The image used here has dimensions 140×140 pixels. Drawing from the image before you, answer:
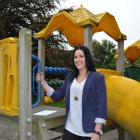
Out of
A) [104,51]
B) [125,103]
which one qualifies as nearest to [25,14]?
[125,103]

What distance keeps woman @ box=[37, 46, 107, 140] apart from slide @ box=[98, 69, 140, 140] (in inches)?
48.8

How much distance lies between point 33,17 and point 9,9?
3.78 feet

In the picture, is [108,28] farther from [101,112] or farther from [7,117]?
[101,112]

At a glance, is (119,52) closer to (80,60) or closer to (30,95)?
(30,95)

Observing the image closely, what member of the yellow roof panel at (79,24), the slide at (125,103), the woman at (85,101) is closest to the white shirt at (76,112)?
the woman at (85,101)

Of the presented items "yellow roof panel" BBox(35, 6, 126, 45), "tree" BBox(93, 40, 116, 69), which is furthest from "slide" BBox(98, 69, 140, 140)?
"tree" BBox(93, 40, 116, 69)

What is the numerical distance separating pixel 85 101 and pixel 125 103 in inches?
57.1

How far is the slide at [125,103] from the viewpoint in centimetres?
A: 444

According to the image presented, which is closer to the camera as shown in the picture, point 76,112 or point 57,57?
point 76,112

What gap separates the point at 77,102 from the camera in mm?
3355

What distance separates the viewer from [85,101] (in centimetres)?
330

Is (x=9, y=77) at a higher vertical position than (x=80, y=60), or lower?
lower

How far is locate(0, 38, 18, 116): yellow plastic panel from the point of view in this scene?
403 centimetres

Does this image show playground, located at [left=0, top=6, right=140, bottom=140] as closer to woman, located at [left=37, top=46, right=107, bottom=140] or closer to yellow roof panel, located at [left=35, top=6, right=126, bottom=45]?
yellow roof panel, located at [left=35, top=6, right=126, bottom=45]
